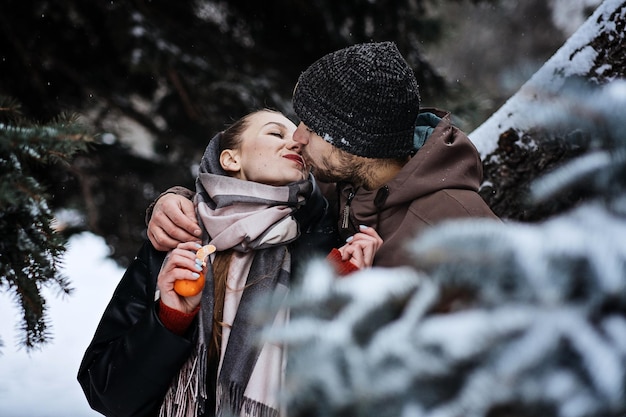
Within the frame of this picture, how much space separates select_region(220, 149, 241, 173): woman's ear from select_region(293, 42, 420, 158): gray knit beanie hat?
0.27 meters

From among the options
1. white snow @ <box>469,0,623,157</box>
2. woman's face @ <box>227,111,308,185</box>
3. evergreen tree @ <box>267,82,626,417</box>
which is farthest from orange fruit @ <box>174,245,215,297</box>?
white snow @ <box>469,0,623,157</box>

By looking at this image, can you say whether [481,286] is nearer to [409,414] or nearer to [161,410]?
[409,414]

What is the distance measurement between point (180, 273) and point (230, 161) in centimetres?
52

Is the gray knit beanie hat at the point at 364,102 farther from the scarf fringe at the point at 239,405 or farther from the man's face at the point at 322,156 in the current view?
the scarf fringe at the point at 239,405

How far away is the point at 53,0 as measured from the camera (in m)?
3.90

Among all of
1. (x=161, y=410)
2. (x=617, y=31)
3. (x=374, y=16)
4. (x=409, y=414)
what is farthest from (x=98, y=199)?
(x=409, y=414)

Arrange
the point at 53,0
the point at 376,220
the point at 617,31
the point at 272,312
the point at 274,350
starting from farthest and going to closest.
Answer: the point at 53,0
the point at 617,31
the point at 376,220
the point at 274,350
the point at 272,312

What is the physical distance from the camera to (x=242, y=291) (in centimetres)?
187

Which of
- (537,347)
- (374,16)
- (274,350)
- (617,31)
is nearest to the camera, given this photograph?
(537,347)

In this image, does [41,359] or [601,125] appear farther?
[41,359]

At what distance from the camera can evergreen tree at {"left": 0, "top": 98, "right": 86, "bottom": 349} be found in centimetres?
152

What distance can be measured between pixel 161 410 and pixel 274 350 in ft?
1.28

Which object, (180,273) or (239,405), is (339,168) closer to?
(180,273)

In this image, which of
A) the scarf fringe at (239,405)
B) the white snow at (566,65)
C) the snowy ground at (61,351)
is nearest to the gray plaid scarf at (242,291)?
the scarf fringe at (239,405)
